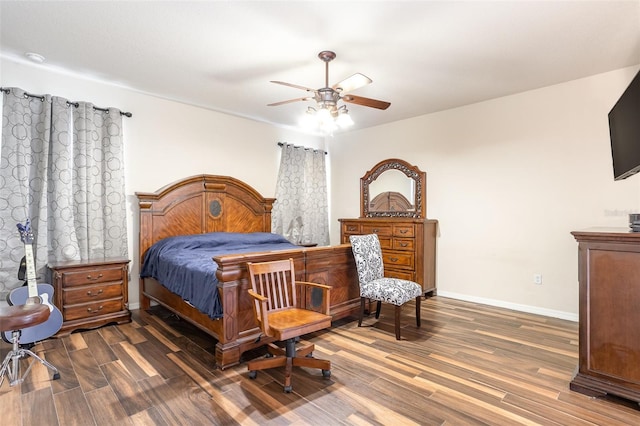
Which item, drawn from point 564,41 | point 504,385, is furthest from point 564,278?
point 564,41

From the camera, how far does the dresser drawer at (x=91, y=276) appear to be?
314cm

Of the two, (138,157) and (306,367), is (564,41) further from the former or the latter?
(138,157)

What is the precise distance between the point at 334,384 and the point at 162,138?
3673 mm

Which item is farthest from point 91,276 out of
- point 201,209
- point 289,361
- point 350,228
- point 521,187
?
point 521,187

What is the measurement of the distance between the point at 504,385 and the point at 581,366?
0.52 m

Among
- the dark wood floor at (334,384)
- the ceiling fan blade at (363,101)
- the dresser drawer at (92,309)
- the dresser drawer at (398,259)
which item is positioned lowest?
the dark wood floor at (334,384)

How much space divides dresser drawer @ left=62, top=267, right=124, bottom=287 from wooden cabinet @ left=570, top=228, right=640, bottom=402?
13.5 ft

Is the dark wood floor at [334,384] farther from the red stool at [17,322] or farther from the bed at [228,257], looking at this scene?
the bed at [228,257]

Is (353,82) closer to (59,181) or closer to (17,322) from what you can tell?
(17,322)

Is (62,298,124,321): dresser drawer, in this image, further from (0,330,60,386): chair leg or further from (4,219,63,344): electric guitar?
(0,330,60,386): chair leg

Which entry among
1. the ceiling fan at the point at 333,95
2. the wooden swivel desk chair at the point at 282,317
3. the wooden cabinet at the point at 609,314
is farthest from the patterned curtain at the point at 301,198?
the wooden cabinet at the point at 609,314

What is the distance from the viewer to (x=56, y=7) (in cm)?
238

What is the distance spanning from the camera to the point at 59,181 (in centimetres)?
336

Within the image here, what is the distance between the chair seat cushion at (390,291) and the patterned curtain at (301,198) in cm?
239
